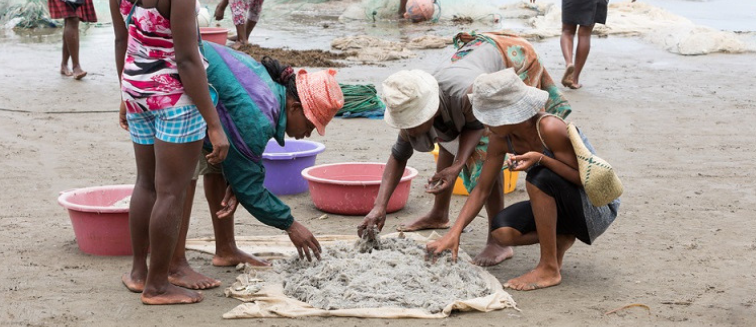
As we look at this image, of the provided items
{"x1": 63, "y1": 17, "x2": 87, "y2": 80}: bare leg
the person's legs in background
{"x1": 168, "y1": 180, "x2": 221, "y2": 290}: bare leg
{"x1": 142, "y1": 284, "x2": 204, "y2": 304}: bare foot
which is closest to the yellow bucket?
{"x1": 168, "y1": 180, "x2": 221, "y2": 290}: bare leg

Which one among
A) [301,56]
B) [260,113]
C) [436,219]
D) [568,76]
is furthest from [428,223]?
[301,56]

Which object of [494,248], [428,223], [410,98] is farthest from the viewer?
[428,223]

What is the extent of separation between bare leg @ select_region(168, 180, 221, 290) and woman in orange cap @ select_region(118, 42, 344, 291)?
32cm

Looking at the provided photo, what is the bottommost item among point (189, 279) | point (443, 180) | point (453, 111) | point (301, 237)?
point (189, 279)

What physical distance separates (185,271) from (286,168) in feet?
5.20

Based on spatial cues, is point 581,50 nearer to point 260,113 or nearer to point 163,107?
point 260,113

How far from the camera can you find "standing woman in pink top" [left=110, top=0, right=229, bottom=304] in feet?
10.5

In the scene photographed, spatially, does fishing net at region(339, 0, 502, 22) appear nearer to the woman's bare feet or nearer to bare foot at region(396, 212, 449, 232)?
bare foot at region(396, 212, 449, 232)

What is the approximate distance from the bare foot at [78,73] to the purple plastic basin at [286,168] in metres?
3.92

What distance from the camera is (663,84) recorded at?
8961mm

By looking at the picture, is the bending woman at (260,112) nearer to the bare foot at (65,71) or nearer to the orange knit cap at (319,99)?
the orange knit cap at (319,99)

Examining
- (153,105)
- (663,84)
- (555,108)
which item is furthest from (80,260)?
(663,84)

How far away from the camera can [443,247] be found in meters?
3.78

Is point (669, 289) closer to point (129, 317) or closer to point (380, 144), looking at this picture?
point (129, 317)
